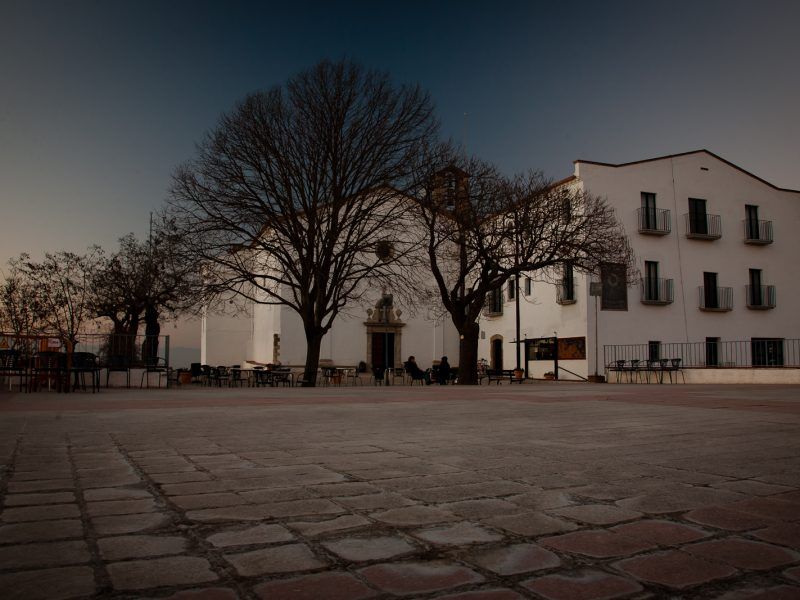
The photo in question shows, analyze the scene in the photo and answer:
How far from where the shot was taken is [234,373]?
25984 mm

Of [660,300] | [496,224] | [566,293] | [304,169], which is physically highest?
[304,169]

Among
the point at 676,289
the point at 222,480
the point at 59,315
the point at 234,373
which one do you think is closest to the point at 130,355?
the point at 234,373

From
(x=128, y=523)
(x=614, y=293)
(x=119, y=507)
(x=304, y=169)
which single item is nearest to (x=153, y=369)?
(x=304, y=169)

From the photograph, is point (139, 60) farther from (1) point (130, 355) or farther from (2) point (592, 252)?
(2) point (592, 252)

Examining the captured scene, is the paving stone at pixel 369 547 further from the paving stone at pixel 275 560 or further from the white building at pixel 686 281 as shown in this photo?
the white building at pixel 686 281

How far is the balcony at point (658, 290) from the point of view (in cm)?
3078

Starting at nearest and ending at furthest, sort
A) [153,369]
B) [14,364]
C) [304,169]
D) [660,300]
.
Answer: [14,364], [153,369], [304,169], [660,300]

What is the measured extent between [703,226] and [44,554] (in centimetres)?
3517

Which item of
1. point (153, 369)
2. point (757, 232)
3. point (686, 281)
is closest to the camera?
point (153, 369)

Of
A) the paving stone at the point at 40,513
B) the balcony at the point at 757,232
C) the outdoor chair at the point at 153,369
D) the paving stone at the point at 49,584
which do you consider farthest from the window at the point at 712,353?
the paving stone at the point at 49,584

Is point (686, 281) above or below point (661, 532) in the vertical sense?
above

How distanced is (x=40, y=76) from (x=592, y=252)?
53.3 ft

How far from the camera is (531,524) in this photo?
2.40 metres

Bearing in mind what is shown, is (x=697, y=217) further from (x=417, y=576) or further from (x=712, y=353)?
(x=417, y=576)
